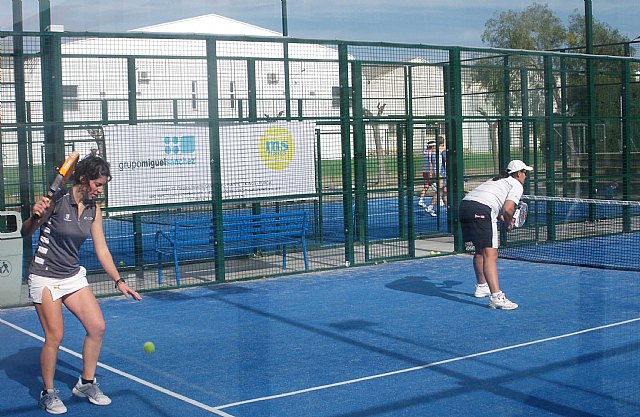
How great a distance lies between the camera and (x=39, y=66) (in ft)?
39.8

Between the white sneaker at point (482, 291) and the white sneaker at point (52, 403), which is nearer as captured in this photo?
the white sneaker at point (52, 403)

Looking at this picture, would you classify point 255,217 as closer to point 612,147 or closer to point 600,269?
point 600,269

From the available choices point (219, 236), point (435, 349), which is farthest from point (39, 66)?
point (435, 349)

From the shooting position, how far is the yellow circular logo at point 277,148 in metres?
13.0

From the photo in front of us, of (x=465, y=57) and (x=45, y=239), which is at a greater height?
(x=465, y=57)

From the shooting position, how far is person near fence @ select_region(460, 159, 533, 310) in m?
10.3

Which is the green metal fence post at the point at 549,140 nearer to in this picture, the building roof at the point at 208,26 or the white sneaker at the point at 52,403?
the white sneaker at the point at 52,403

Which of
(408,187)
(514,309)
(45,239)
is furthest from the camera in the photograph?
(408,187)

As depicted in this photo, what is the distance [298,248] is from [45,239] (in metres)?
9.21

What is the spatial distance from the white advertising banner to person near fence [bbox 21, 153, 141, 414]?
198 inches

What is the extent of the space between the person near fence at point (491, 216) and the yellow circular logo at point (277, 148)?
3323mm

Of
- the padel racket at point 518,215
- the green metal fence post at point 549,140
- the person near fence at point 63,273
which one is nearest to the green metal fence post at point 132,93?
the padel racket at point 518,215

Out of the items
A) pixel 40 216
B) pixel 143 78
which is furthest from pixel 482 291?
pixel 143 78

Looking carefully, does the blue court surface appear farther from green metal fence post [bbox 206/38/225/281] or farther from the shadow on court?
green metal fence post [bbox 206/38/225/281]
